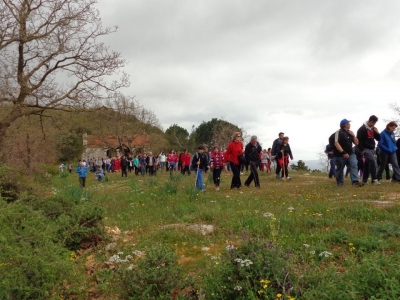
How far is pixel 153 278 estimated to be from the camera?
3.71 meters

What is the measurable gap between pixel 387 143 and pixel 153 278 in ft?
27.1

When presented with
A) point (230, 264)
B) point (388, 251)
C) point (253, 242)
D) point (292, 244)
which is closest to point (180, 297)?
point (230, 264)

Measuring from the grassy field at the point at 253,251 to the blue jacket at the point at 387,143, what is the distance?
150 cm

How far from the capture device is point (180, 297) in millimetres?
3707

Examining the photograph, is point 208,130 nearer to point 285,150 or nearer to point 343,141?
point 285,150

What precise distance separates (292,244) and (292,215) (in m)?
1.51

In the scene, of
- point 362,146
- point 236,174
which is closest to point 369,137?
point 362,146

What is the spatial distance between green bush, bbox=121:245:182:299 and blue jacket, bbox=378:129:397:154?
7813 mm

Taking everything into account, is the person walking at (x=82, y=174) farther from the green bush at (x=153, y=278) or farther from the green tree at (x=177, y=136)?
the green tree at (x=177, y=136)

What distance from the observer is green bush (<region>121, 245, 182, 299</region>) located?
3.70 metres

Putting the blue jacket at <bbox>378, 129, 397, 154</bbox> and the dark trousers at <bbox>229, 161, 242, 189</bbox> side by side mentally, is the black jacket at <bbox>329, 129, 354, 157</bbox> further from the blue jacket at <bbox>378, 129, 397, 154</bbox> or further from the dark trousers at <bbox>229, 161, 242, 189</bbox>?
the dark trousers at <bbox>229, 161, 242, 189</bbox>

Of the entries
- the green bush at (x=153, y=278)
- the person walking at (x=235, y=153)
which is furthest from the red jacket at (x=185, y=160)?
the green bush at (x=153, y=278)

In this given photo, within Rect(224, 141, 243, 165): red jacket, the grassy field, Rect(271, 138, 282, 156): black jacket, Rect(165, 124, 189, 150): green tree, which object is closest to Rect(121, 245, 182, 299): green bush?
the grassy field

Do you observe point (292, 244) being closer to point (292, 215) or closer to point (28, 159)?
point (292, 215)
